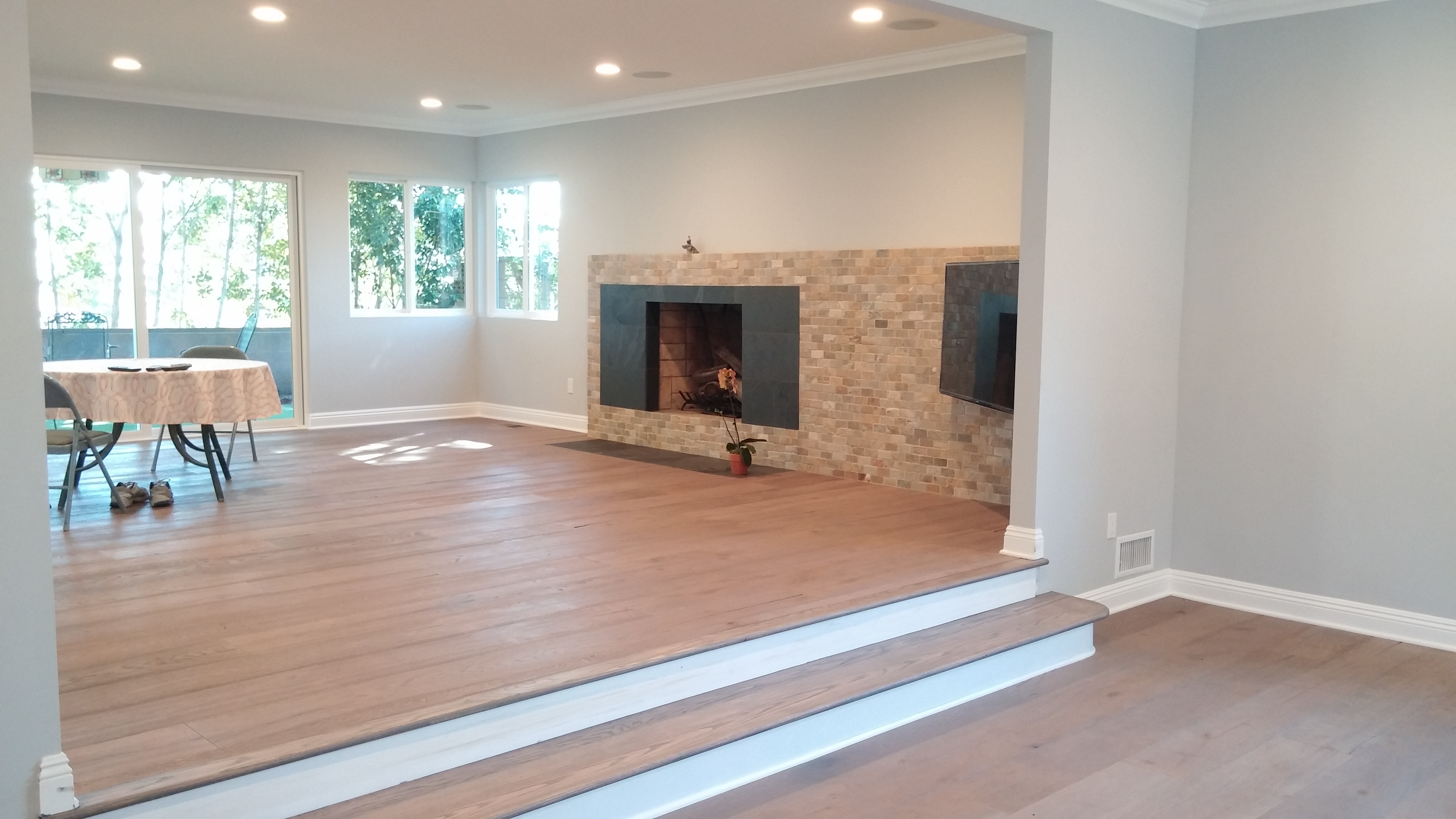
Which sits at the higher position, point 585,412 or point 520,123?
point 520,123

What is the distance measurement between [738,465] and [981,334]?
183 centimetres

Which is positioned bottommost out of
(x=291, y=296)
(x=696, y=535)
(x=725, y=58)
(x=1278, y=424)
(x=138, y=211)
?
(x=696, y=535)

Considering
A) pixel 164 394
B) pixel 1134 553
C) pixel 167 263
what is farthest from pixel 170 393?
pixel 1134 553

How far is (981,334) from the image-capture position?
17.7ft

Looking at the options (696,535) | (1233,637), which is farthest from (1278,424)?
(696,535)

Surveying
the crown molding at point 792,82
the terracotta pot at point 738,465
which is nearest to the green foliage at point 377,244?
the crown molding at point 792,82

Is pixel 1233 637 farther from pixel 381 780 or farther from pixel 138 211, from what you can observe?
pixel 138 211

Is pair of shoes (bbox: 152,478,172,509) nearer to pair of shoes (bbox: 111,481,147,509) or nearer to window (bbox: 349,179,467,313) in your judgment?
pair of shoes (bbox: 111,481,147,509)

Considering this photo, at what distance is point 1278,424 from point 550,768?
3.58 m

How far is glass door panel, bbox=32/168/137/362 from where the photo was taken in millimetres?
7547

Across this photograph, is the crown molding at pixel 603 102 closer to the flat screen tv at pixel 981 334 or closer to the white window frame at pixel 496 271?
the white window frame at pixel 496 271

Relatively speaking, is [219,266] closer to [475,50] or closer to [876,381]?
[475,50]

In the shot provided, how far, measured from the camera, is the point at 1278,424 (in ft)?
15.7

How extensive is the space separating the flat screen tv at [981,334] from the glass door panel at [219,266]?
5.13 metres
